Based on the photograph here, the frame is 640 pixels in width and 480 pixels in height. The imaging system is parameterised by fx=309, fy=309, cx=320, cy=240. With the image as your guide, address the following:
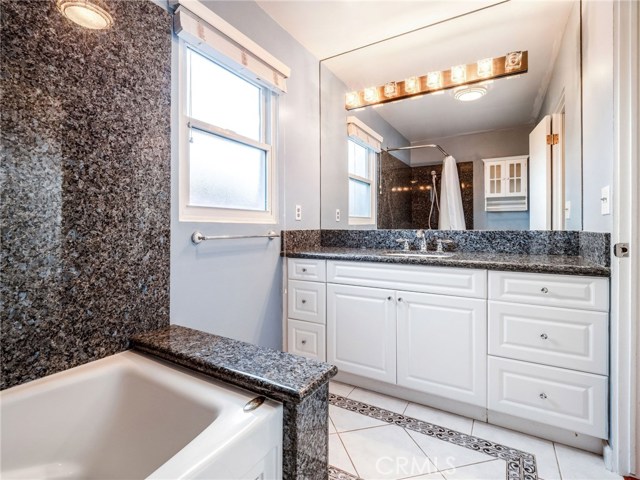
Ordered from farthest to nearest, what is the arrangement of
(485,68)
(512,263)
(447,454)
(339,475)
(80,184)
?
(485,68), (512,263), (447,454), (339,475), (80,184)

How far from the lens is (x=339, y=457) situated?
1353mm

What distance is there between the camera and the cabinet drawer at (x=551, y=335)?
51.4 inches

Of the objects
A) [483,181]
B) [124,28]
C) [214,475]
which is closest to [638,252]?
[483,181]

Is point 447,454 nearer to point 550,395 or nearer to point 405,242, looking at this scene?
point 550,395

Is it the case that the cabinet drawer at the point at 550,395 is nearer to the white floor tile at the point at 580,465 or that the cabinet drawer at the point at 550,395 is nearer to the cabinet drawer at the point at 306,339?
the white floor tile at the point at 580,465

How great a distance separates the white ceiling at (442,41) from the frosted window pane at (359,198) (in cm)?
52

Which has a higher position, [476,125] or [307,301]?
[476,125]

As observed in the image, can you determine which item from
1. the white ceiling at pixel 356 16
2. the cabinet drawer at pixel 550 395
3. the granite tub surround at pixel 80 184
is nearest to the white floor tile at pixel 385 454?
the cabinet drawer at pixel 550 395

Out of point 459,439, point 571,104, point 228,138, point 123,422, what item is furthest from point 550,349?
point 228,138

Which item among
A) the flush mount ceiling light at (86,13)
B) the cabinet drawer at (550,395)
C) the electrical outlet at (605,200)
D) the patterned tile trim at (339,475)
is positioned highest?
the flush mount ceiling light at (86,13)

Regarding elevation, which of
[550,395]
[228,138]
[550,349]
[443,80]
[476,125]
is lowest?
[550,395]

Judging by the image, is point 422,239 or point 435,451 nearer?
point 435,451

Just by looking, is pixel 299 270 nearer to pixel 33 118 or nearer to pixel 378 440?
pixel 378 440

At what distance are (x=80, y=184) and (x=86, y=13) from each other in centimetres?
63
